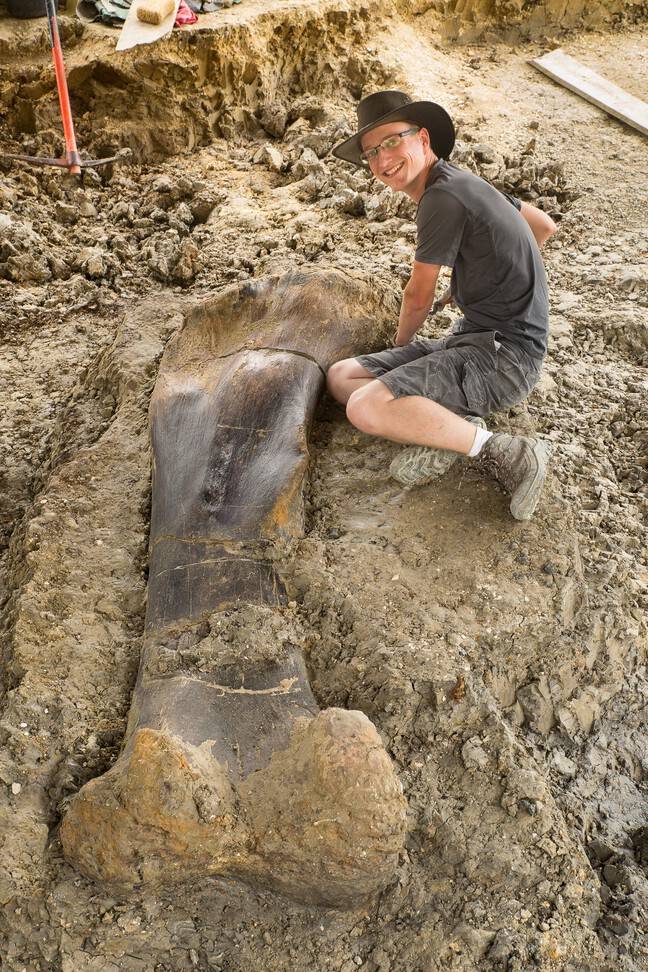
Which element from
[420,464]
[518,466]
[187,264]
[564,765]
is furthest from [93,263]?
[564,765]

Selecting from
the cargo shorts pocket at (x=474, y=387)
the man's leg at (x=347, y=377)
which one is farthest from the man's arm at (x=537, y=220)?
the man's leg at (x=347, y=377)

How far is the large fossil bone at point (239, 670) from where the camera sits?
1709 mm

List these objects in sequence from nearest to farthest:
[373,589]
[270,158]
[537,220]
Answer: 1. [373,589]
2. [537,220]
3. [270,158]

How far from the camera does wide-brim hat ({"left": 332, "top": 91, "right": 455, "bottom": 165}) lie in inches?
102

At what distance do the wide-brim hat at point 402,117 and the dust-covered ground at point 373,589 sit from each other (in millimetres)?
548

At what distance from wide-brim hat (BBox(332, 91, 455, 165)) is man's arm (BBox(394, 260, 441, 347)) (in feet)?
1.39

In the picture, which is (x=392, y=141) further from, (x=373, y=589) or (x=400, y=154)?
(x=373, y=589)

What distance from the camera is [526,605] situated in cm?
231

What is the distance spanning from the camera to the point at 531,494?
96.3 inches

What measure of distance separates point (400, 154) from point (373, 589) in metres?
Answer: 1.40

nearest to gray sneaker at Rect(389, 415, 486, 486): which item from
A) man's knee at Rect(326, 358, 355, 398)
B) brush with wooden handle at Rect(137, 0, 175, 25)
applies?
man's knee at Rect(326, 358, 355, 398)

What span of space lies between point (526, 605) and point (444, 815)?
25.7 inches

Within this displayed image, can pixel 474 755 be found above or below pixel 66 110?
below

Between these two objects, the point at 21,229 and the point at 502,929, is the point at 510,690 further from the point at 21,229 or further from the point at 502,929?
the point at 21,229
